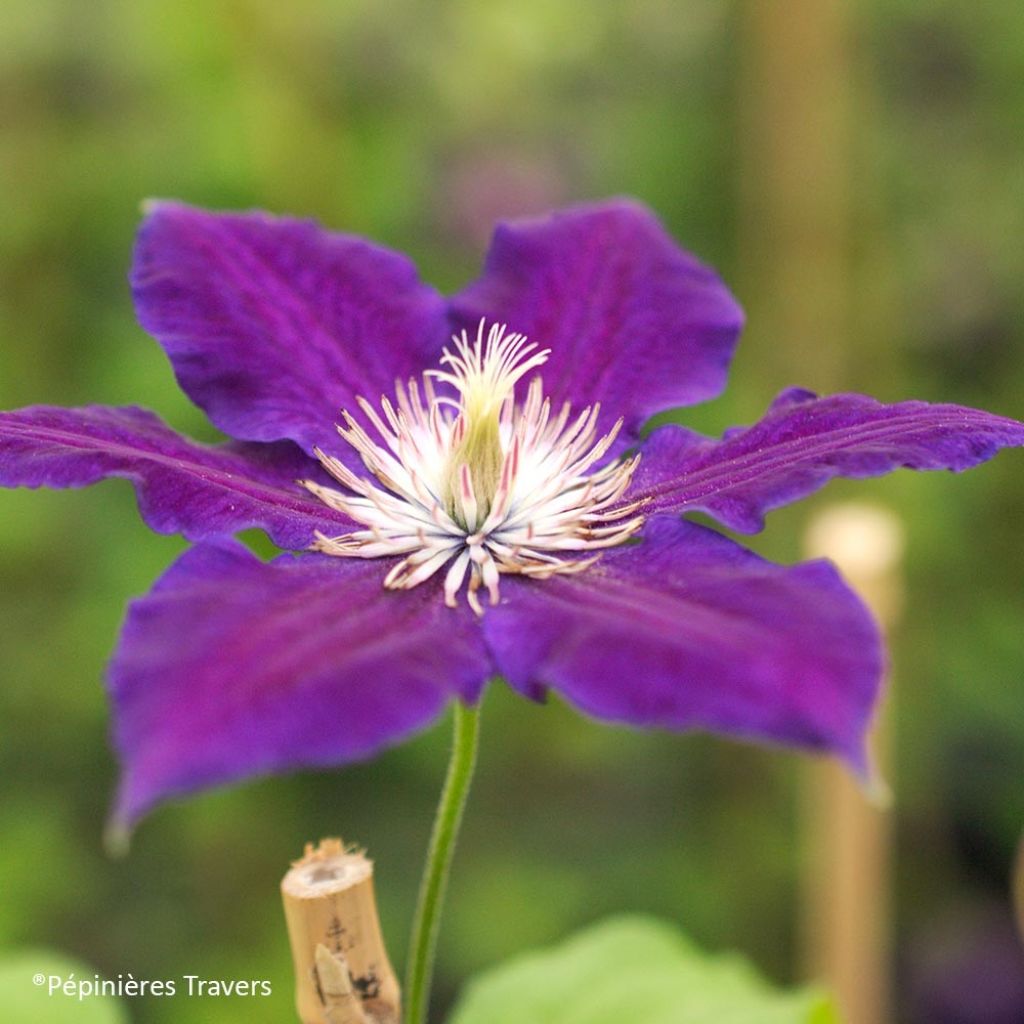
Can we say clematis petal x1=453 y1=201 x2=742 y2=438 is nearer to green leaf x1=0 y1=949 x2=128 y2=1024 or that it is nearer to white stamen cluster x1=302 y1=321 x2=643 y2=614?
white stamen cluster x1=302 y1=321 x2=643 y2=614

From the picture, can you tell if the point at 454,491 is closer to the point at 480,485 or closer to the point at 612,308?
the point at 480,485

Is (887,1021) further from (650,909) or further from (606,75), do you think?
(606,75)

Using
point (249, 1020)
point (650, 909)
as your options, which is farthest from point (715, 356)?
point (650, 909)

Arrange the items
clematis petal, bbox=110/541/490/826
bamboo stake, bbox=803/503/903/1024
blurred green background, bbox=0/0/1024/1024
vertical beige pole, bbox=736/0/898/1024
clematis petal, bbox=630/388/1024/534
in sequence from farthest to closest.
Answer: vertical beige pole, bbox=736/0/898/1024, blurred green background, bbox=0/0/1024/1024, bamboo stake, bbox=803/503/903/1024, clematis petal, bbox=630/388/1024/534, clematis petal, bbox=110/541/490/826

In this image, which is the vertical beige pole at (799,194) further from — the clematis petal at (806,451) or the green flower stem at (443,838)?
the green flower stem at (443,838)

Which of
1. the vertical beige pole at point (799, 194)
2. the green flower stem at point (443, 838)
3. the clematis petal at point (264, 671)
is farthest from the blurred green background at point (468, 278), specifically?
the clematis petal at point (264, 671)

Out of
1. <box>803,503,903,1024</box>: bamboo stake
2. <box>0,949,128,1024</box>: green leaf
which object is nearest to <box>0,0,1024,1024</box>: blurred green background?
<box>803,503,903,1024</box>: bamboo stake
